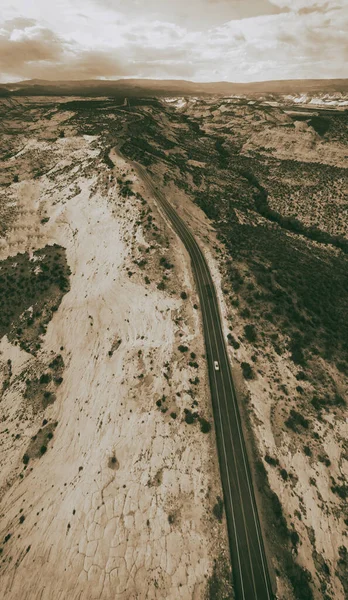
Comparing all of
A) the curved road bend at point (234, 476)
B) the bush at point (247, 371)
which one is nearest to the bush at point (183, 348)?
the curved road bend at point (234, 476)

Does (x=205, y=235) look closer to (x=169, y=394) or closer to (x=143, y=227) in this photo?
(x=143, y=227)

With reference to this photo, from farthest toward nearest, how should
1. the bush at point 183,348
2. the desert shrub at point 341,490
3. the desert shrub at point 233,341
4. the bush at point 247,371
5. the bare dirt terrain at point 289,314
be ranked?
the desert shrub at point 233,341 → the bush at point 183,348 → the bush at point 247,371 → the desert shrub at point 341,490 → the bare dirt terrain at point 289,314

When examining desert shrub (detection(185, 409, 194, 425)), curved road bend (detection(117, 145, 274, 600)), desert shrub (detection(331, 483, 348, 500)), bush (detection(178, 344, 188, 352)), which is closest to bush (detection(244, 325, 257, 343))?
curved road bend (detection(117, 145, 274, 600))

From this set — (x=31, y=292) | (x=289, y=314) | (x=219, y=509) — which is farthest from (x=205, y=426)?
(x=31, y=292)

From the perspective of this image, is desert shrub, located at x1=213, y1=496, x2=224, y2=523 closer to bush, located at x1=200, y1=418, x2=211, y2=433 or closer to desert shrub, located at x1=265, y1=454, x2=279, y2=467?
bush, located at x1=200, y1=418, x2=211, y2=433

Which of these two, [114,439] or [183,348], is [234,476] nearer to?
[114,439]

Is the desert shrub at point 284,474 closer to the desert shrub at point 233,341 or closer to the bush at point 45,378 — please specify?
the desert shrub at point 233,341
